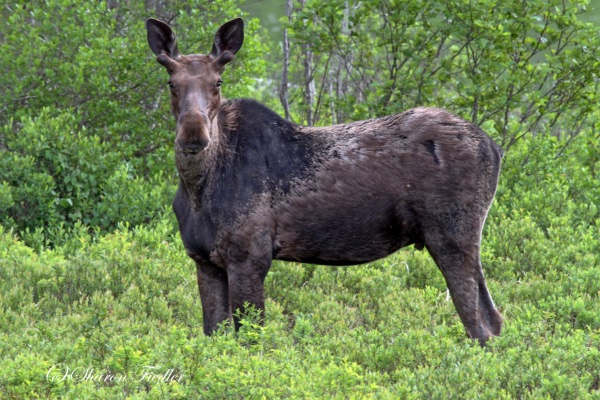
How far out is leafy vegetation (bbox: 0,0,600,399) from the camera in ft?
20.6

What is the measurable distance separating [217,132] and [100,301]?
2302 millimetres

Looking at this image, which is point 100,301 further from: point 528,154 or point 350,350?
point 528,154

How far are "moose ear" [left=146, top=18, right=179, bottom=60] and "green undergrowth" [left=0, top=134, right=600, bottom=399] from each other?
2412mm

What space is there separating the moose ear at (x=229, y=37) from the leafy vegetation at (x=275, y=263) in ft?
7.96

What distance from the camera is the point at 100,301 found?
8.56 metres

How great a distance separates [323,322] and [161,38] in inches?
121

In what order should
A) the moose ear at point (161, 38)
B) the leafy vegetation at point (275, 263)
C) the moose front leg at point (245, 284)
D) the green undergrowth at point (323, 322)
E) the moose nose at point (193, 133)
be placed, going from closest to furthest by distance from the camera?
the green undergrowth at point (323, 322), the leafy vegetation at point (275, 263), the moose nose at point (193, 133), the moose front leg at point (245, 284), the moose ear at point (161, 38)

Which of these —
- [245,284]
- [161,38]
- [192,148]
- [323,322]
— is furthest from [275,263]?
[192,148]

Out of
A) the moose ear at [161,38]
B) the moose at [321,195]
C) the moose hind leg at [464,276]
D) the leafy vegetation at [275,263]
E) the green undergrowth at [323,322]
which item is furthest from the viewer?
the moose ear at [161,38]

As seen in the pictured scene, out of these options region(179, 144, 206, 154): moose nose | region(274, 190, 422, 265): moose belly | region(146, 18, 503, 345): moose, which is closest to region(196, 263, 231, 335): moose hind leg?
region(146, 18, 503, 345): moose

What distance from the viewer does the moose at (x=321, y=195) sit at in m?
7.14

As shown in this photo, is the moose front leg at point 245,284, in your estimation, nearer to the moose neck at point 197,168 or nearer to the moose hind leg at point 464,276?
the moose neck at point 197,168

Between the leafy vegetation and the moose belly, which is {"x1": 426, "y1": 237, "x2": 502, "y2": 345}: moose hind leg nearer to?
the leafy vegetation

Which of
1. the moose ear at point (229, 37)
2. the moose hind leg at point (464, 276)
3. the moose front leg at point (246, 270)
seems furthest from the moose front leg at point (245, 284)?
the moose ear at point (229, 37)
